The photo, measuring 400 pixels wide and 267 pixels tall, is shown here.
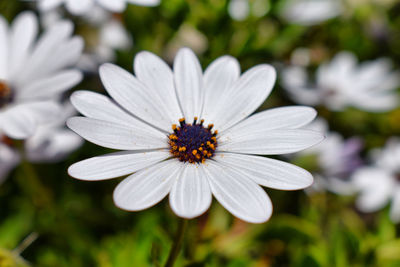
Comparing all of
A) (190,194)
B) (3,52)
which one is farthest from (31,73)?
(190,194)

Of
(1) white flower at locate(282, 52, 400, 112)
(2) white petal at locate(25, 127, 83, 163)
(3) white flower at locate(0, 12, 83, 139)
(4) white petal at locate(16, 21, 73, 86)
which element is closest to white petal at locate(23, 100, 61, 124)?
(3) white flower at locate(0, 12, 83, 139)

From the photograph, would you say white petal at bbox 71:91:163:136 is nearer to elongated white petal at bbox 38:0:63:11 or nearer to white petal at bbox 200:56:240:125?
white petal at bbox 200:56:240:125

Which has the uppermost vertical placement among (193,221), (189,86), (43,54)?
(43,54)

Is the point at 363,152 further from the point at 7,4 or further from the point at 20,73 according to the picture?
the point at 7,4

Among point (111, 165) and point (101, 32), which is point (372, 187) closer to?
point (111, 165)

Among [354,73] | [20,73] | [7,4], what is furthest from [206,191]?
[354,73]

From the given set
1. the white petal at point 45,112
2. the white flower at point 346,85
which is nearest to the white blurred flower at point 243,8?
the white flower at point 346,85
